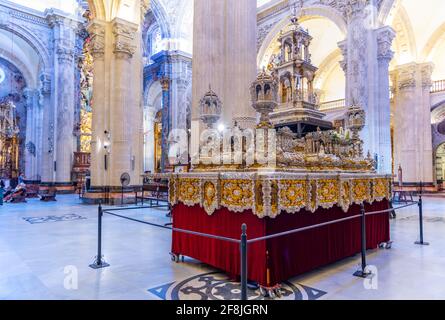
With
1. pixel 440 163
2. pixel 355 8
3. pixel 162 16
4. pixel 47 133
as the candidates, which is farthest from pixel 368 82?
pixel 47 133

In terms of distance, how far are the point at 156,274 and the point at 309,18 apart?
18.0 meters

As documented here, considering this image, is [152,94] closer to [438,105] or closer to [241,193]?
[438,105]

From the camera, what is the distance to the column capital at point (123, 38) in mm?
13773

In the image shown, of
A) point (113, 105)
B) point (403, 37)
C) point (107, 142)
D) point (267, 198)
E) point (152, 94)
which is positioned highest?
point (403, 37)

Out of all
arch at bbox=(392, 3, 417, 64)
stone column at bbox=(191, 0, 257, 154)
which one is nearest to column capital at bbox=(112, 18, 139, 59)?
stone column at bbox=(191, 0, 257, 154)

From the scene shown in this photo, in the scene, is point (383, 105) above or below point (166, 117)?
below

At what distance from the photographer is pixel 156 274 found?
4.11 m

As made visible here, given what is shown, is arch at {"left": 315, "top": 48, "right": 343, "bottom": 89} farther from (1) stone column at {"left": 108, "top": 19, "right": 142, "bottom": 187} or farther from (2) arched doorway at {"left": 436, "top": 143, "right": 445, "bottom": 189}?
(1) stone column at {"left": 108, "top": 19, "right": 142, "bottom": 187}

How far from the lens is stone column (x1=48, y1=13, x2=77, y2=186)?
64.9 feet

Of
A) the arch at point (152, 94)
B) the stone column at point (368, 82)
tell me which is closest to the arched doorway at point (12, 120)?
the arch at point (152, 94)

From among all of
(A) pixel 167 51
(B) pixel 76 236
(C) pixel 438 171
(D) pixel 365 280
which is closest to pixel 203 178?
(D) pixel 365 280

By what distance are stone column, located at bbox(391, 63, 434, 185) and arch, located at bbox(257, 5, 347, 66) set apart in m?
7.49

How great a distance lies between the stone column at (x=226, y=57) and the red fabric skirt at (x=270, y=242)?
249 centimetres

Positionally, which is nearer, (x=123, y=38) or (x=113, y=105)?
(x=113, y=105)
